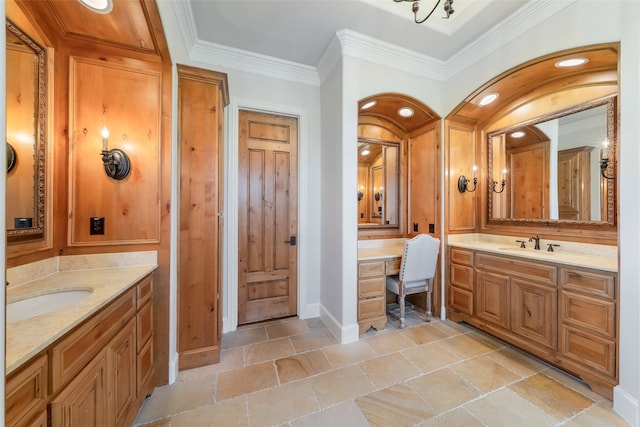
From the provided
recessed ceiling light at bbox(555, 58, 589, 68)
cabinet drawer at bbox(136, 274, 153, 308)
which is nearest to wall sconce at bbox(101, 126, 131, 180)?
cabinet drawer at bbox(136, 274, 153, 308)

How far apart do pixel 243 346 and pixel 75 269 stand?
1.47 m

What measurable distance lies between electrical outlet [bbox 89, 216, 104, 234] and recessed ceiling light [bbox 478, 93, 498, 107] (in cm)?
372

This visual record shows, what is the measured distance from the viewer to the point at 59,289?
127 centimetres

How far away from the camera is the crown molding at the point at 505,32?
1.92 m

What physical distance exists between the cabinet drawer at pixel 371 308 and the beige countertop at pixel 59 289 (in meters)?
1.93

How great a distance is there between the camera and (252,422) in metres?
1.49

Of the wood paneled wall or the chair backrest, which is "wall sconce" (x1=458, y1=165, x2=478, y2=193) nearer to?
the chair backrest

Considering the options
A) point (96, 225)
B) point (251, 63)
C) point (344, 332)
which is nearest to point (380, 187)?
point (344, 332)

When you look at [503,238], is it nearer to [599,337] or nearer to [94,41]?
[599,337]

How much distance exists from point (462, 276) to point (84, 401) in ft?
10.2

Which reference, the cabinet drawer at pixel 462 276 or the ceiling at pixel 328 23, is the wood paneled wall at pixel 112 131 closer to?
the ceiling at pixel 328 23

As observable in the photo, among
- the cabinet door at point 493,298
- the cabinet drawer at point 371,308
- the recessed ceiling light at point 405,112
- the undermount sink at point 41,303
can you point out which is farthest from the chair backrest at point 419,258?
the undermount sink at point 41,303

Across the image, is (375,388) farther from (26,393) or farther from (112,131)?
(112,131)

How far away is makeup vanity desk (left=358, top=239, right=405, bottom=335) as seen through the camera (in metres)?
2.54
